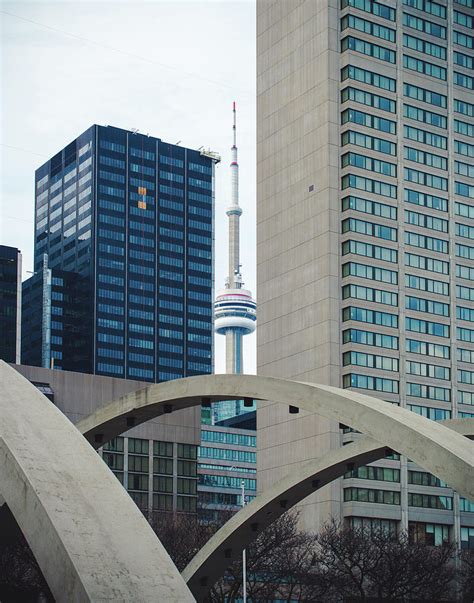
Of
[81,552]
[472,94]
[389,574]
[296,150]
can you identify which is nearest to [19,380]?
[81,552]

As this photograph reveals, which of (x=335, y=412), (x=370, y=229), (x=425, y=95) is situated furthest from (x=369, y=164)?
(x=335, y=412)

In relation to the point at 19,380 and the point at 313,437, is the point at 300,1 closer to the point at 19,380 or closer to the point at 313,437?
the point at 313,437

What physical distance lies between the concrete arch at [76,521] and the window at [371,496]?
103378 millimetres

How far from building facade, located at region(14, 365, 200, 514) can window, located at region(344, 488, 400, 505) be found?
16.9 m

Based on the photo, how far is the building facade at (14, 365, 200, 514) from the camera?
358 feet

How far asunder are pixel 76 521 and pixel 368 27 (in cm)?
12093

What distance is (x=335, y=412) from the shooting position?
3231cm

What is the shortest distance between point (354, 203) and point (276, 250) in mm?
11157

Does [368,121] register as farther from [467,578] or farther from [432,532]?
[467,578]

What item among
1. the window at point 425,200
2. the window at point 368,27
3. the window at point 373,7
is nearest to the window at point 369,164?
the window at point 425,200

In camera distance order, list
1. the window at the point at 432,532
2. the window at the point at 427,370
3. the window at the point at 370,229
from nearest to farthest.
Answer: the window at the point at 432,532 → the window at the point at 370,229 → the window at the point at 427,370

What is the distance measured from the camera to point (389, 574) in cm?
7775

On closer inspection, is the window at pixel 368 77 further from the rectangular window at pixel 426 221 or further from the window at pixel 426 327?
the window at pixel 426 327

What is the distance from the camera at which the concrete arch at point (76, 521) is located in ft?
71.3
